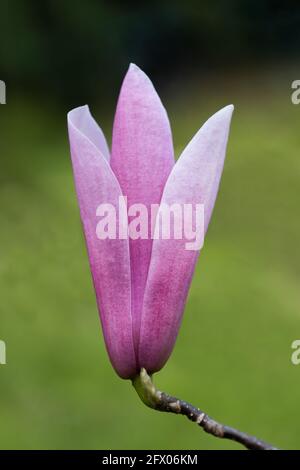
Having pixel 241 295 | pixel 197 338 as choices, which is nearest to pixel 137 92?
pixel 197 338

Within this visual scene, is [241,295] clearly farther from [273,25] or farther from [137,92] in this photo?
[137,92]

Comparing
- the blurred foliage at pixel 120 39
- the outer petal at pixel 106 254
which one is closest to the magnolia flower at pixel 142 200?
the outer petal at pixel 106 254

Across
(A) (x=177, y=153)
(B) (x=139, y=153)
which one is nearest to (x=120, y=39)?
(A) (x=177, y=153)

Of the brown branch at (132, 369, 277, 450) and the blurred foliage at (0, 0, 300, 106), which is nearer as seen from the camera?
the brown branch at (132, 369, 277, 450)

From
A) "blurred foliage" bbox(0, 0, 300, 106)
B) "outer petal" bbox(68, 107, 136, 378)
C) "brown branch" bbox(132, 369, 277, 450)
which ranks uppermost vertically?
"blurred foliage" bbox(0, 0, 300, 106)

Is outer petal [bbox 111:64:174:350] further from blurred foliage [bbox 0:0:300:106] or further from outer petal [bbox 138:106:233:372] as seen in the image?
blurred foliage [bbox 0:0:300:106]

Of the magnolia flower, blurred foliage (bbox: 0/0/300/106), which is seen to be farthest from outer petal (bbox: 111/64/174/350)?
blurred foliage (bbox: 0/0/300/106)

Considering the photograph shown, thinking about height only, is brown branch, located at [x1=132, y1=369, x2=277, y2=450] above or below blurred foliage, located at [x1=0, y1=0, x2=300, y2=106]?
below
